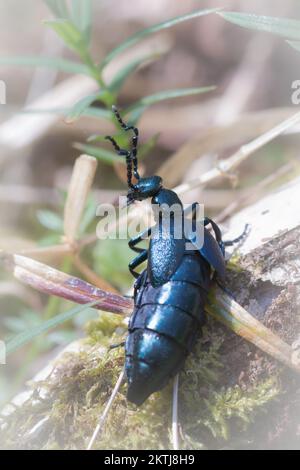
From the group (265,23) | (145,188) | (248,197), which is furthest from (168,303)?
(248,197)

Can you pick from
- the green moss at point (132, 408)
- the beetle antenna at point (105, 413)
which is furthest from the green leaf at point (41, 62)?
the beetle antenna at point (105, 413)

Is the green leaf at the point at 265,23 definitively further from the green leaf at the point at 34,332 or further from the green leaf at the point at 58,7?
the green leaf at the point at 34,332

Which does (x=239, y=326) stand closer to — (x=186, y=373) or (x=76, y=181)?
(x=186, y=373)

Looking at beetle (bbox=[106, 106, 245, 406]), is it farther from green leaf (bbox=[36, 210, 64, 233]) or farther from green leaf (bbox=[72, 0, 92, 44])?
green leaf (bbox=[72, 0, 92, 44])

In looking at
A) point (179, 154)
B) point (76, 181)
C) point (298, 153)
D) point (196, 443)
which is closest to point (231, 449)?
point (196, 443)

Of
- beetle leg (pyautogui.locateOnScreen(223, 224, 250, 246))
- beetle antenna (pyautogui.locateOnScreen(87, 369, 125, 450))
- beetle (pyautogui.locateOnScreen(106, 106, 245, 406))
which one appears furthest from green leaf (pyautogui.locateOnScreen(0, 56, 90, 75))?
beetle antenna (pyautogui.locateOnScreen(87, 369, 125, 450))

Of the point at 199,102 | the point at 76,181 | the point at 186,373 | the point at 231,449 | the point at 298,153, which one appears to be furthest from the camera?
the point at 199,102
